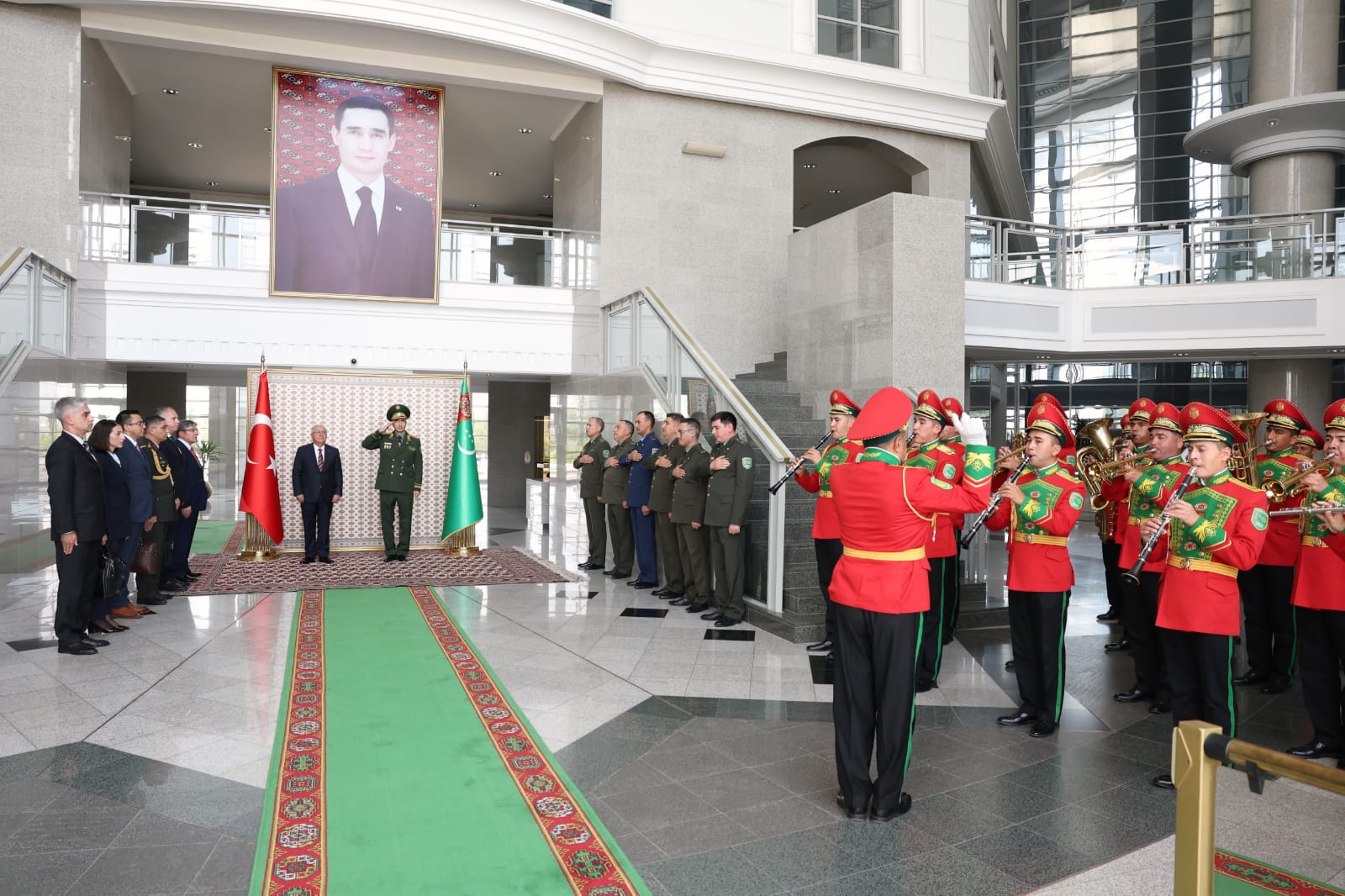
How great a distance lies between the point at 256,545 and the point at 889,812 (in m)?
8.86

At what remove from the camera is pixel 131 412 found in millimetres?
7391

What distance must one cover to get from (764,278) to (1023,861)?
10114 millimetres

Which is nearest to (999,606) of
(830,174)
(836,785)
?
(836,785)

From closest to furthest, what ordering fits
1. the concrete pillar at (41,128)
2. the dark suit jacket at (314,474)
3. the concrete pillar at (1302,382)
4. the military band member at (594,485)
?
1. the concrete pillar at (41,128)
2. the dark suit jacket at (314,474)
3. the military band member at (594,485)
4. the concrete pillar at (1302,382)

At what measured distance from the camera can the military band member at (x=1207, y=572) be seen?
3.90 meters

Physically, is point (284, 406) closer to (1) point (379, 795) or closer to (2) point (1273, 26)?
(1) point (379, 795)

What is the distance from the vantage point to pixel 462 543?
11.2m

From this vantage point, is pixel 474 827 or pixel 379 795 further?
pixel 379 795

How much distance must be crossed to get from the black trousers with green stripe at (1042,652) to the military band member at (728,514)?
2754mm

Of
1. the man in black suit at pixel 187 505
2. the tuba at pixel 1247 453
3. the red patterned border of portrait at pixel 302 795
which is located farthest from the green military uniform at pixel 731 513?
the man in black suit at pixel 187 505

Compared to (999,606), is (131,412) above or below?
above

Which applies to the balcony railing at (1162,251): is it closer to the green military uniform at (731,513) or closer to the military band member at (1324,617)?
the green military uniform at (731,513)

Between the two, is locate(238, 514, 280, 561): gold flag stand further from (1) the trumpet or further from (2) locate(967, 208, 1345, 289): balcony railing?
(1) the trumpet

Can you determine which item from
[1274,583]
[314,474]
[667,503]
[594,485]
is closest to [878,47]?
[594,485]
